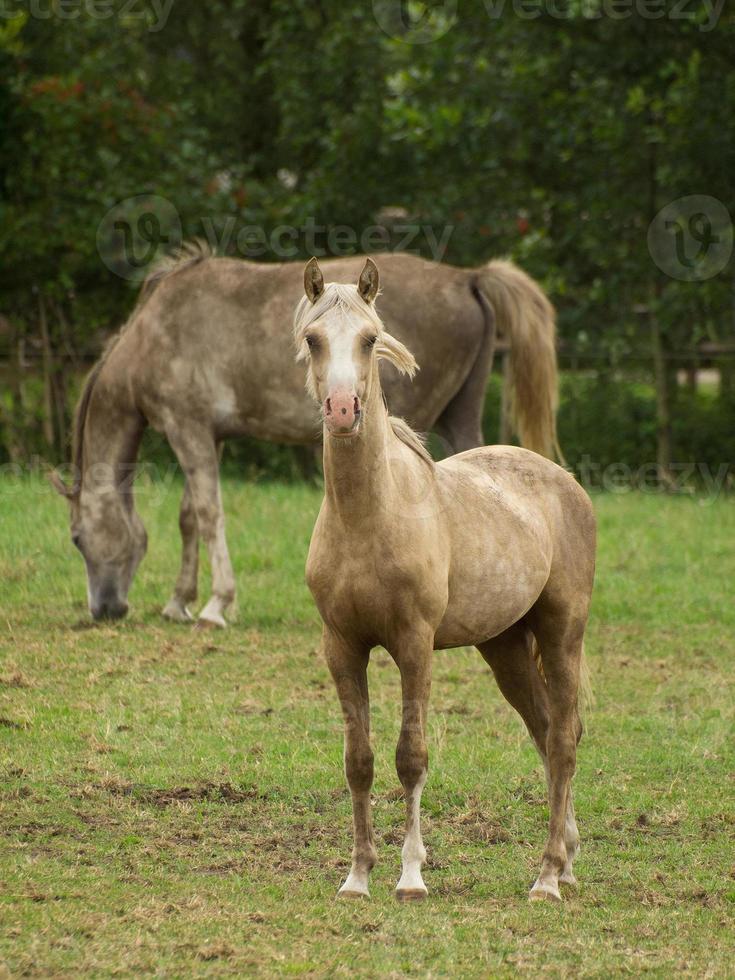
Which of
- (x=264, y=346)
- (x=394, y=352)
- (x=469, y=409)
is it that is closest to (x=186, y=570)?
(x=264, y=346)

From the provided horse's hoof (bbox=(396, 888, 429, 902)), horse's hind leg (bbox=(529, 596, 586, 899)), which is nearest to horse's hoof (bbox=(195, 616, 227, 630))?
horse's hind leg (bbox=(529, 596, 586, 899))

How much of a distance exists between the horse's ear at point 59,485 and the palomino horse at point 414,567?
400 centimetres

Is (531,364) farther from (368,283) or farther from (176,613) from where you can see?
(368,283)

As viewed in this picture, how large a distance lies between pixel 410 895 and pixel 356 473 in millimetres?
1302

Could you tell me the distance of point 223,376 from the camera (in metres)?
8.21

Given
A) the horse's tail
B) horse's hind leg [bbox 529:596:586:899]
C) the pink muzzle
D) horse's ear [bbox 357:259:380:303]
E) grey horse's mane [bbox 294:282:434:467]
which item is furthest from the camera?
the horse's tail

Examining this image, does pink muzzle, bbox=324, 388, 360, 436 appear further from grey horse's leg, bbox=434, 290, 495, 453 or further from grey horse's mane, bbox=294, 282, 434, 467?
grey horse's leg, bbox=434, 290, 495, 453

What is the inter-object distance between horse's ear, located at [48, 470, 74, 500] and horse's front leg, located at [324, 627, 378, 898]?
4.19 metres

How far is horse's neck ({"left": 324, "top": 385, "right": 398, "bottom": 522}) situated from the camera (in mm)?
4008

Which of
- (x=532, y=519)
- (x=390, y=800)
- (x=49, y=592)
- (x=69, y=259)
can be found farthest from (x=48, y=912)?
(x=69, y=259)

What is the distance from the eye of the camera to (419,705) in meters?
4.07

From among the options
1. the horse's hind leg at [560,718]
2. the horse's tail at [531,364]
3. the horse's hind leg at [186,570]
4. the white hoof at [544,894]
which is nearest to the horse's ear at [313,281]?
the horse's hind leg at [560,718]

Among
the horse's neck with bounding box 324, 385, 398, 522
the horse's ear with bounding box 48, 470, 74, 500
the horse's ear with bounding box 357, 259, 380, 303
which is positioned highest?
the horse's ear with bounding box 357, 259, 380, 303

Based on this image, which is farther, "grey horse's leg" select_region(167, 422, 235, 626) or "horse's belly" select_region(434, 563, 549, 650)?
"grey horse's leg" select_region(167, 422, 235, 626)
